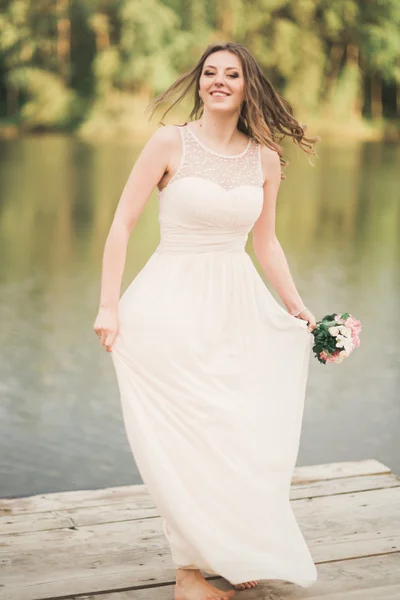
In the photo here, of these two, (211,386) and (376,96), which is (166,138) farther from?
(376,96)

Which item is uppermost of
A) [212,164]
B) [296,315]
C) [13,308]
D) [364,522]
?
[212,164]

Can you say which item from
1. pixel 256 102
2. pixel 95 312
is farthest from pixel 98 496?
pixel 95 312

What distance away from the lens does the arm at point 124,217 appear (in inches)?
99.7

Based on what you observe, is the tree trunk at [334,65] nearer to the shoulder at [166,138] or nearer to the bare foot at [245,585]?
the shoulder at [166,138]

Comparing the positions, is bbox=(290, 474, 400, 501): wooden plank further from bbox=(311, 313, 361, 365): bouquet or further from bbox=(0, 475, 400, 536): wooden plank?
bbox=(311, 313, 361, 365): bouquet

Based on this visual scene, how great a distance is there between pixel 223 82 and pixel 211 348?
65cm

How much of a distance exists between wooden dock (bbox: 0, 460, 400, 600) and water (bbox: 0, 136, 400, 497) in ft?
5.69

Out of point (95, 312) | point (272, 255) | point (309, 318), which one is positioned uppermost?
point (272, 255)

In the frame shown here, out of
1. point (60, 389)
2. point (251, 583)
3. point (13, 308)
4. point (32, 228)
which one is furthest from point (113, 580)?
point (32, 228)

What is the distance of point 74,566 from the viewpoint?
2.77m

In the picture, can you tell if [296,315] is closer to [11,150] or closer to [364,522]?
[364,522]

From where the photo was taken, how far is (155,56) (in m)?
30.2

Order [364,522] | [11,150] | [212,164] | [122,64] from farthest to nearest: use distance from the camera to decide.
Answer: [122,64]
[11,150]
[364,522]
[212,164]

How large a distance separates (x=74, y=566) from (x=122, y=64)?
28720 millimetres
